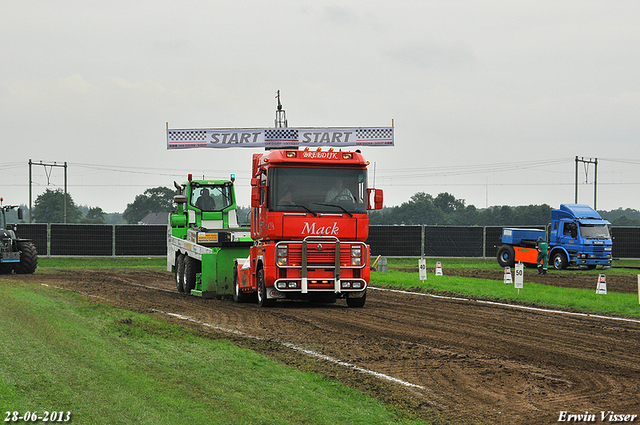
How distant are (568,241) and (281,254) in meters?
28.4

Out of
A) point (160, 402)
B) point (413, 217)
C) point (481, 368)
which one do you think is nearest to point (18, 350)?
point (160, 402)

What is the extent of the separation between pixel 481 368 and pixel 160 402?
15.2ft

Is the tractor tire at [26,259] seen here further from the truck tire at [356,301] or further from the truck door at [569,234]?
the truck door at [569,234]

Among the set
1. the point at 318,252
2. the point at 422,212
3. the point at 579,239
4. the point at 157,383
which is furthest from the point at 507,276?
the point at 422,212

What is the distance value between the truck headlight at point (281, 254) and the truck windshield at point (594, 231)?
28.0m

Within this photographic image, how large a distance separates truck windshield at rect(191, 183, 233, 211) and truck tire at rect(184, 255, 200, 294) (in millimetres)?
2453

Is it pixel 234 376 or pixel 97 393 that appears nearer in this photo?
pixel 97 393

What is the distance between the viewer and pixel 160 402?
777 centimetres

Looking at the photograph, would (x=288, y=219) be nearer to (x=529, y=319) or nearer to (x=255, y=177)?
(x=255, y=177)

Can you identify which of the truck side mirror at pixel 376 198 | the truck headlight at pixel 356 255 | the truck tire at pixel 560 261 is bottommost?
the truck tire at pixel 560 261

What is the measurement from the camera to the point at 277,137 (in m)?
51.2

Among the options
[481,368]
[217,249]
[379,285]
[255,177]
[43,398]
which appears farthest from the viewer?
[379,285]

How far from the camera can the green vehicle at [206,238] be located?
69.9ft

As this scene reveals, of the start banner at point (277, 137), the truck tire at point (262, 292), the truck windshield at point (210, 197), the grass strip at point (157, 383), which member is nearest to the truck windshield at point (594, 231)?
the start banner at point (277, 137)
